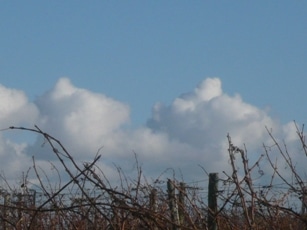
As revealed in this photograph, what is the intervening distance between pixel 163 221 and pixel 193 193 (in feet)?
1.91

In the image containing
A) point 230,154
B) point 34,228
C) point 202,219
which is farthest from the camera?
point 34,228

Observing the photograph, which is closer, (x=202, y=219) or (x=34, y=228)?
(x=202, y=219)

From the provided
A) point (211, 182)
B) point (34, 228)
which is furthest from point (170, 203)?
point (34, 228)

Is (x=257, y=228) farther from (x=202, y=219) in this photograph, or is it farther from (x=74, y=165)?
(x=74, y=165)

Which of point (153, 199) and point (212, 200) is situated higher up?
point (153, 199)

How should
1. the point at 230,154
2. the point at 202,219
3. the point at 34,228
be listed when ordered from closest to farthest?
the point at 230,154 → the point at 202,219 → the point at 34,228

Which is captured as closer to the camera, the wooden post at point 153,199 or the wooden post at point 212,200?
the wooden post at point 212,200

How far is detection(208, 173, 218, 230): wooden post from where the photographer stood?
7.38 metres

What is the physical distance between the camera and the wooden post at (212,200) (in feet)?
24.2

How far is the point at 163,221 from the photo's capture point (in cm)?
720

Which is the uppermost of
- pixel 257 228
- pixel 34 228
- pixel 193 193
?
pixel 34 228

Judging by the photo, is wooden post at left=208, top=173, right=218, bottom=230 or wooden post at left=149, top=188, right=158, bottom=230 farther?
wooden post at left=149, top=188, right=158, bottom=230

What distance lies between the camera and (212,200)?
780cm

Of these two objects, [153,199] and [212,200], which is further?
[153,199]
